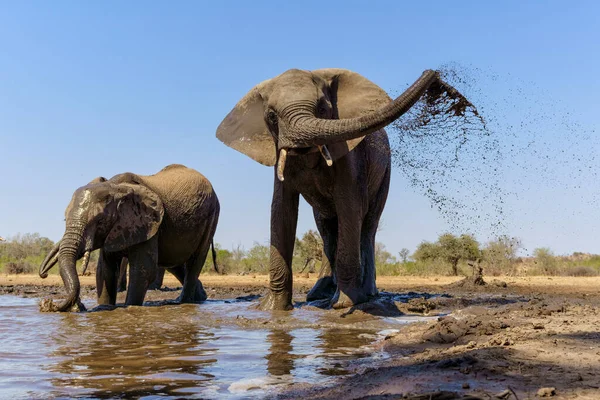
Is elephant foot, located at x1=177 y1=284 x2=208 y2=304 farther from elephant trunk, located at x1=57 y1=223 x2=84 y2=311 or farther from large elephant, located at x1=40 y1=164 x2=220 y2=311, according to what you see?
elephant trunk, located at x1=57 y1=223 x2=84 y2=311

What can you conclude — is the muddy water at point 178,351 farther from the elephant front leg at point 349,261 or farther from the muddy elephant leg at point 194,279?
the muddy elephant leg at point 194,279

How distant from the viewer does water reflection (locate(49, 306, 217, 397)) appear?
14.3 feet

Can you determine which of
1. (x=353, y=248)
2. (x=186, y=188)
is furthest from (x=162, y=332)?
(x=186, y=188)

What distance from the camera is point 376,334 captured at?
22.4 ft

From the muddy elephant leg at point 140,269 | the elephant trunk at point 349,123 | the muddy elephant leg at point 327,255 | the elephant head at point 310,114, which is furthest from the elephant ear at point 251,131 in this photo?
the muddy elephant leg at point 140,269

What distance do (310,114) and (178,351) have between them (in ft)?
9.97

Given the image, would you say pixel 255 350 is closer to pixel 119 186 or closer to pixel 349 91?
pixel 349 91

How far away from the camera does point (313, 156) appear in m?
8.28

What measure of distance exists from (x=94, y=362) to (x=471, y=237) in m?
22.5

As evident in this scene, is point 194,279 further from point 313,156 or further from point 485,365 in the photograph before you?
point 485,365

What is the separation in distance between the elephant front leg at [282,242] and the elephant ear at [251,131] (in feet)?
1.41

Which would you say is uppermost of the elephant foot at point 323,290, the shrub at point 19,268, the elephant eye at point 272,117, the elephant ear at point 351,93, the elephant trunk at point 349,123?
the elephant ear at point 351,93

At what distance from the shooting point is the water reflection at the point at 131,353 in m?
4.37

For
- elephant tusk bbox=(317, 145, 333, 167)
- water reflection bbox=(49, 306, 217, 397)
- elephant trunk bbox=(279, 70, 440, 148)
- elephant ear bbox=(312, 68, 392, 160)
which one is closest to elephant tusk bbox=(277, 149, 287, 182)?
elephant trunk bbox=(279, 70, 440, 148)
